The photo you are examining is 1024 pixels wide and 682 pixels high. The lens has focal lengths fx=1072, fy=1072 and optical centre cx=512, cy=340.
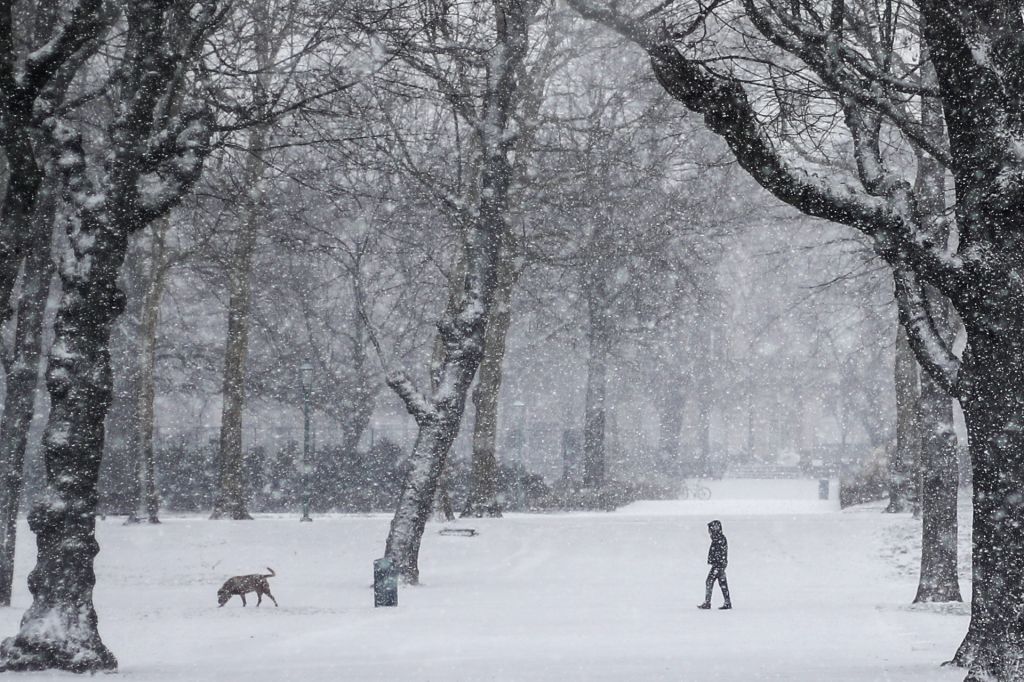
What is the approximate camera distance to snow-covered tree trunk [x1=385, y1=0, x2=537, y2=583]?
50.4 ft

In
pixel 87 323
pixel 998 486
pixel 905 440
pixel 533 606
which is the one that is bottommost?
pixel 533 606

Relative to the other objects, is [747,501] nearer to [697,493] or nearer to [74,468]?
[697,493]

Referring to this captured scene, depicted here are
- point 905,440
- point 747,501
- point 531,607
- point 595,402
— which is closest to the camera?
point 531,607

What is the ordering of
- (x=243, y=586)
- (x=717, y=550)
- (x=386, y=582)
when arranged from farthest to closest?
(x=717, y=550)
(x=386, y=582)
(x=243, y=586)

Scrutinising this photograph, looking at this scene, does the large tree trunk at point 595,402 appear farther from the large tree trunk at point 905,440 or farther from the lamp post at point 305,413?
the large tree trunk at point 905,440

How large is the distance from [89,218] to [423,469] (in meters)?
7.64

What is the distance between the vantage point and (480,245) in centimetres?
1552

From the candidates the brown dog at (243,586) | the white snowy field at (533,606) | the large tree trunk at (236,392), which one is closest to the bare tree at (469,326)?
the white snowy field at (533,606)

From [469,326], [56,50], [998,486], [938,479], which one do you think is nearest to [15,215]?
[56,50]

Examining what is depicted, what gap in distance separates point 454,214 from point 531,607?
788cm

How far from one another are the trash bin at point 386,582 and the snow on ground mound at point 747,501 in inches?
473

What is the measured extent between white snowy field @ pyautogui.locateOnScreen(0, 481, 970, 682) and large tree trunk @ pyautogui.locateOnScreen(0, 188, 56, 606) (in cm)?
85

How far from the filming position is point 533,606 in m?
13.8

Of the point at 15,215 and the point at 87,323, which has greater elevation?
the point at 15,215
